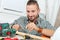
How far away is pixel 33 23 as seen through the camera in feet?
3.85

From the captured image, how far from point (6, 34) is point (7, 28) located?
0.16ft

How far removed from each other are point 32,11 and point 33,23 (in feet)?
0.28

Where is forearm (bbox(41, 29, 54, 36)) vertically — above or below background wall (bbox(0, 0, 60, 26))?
below

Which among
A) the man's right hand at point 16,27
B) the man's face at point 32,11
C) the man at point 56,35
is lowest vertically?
the man at point 56,35

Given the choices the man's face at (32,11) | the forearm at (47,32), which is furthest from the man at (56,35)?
the man's face at (32,11)

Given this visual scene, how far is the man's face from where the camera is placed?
117 cm

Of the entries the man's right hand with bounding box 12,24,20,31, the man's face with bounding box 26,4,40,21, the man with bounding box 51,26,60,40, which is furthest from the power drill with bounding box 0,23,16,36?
the man with bounding box 51,26,60,40

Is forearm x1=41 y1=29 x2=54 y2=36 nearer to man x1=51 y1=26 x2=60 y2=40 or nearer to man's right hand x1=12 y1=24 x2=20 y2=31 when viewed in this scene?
man x1=51 y1=26 x2=60 y2=40

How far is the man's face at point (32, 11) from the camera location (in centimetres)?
117

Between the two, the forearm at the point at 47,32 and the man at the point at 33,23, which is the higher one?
the man at the point at 33,23

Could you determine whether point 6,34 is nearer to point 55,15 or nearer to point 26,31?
point 26,31

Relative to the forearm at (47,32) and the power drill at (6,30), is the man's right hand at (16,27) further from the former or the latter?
the forearm at (47,32)

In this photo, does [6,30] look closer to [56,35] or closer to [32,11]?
[32,11]

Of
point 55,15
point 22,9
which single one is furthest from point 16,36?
point 55,15
